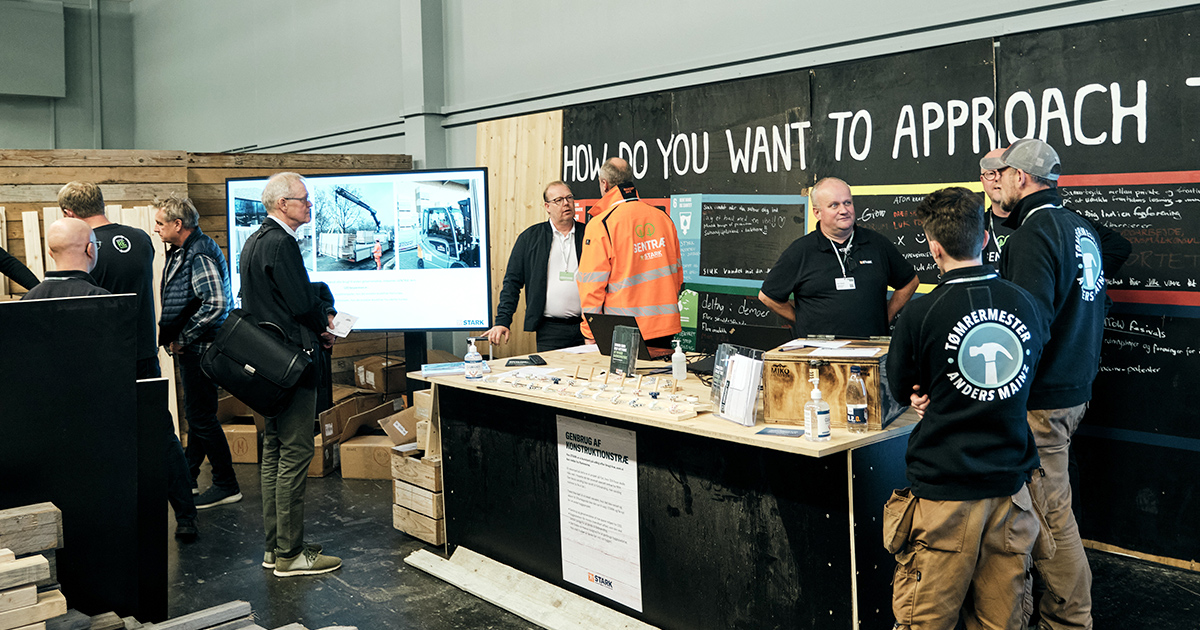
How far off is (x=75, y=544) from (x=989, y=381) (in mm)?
2792

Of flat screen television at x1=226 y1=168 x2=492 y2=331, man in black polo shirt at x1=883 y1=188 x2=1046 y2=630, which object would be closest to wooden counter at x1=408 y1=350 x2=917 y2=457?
man in black polo shirt at x1=883 y1=188 x2=1046 y2=630

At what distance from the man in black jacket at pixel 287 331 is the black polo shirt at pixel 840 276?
2.27 metres

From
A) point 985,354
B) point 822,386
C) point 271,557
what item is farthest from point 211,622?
point 985,354

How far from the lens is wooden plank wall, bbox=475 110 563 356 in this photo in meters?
6.70

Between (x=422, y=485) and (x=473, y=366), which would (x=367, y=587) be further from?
(x=473, y=366)

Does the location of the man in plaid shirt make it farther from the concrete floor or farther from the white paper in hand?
the white paper in hand

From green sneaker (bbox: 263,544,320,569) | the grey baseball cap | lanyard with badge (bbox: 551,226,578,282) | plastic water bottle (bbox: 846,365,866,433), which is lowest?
green sneaker (bbox: 263,544,320,569)

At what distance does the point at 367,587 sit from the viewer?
12.9ft

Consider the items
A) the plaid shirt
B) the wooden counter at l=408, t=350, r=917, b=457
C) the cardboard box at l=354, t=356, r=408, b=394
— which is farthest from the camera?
the cardboard box at l=354, t=356, r=408, b=394

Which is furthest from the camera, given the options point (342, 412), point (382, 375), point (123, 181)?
point (382, 375)

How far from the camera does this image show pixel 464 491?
13.9 ft

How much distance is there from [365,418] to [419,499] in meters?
1.78

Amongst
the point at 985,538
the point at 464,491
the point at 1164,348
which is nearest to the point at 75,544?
the point at 464,491

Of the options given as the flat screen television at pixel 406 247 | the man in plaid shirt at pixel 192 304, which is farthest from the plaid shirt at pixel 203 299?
the flat screen television at pixel 406 247
